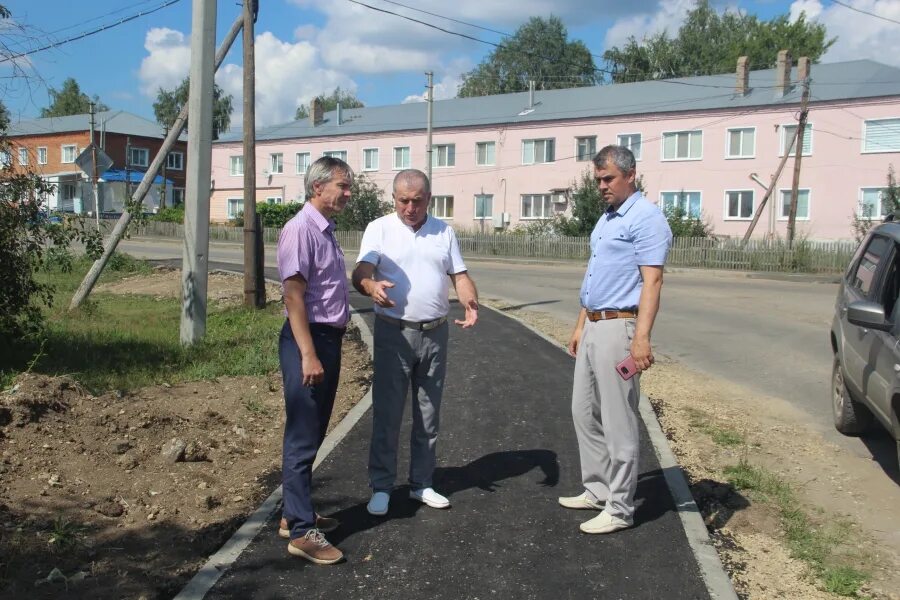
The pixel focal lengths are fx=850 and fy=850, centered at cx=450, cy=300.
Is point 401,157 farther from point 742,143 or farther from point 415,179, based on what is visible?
point 415,179

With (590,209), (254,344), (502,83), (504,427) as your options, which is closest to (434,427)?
(504,427)

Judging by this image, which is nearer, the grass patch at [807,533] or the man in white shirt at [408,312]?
the grass patch at [807,533]

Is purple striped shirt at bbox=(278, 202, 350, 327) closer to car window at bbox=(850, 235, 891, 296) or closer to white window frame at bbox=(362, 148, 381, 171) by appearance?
car window at bbox=(850, 235, 891, 296)

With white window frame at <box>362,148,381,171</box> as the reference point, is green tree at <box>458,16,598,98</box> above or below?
above

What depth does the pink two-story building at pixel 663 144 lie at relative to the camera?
38.9 metres

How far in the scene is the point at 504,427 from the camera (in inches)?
269

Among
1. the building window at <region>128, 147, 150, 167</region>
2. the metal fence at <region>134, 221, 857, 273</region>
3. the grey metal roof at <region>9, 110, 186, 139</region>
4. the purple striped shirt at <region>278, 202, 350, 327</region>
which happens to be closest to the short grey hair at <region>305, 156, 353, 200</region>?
the purple striped shirt at <region>278, 202, 350, 327</region>

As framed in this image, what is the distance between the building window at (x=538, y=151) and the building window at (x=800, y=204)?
491 inches

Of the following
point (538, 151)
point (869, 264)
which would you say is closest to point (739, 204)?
point (538, 151)

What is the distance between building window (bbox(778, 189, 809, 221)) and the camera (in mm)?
39969

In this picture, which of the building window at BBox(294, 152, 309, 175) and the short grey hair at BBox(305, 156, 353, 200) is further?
the building window at BBox(294, 152, 309, 175)

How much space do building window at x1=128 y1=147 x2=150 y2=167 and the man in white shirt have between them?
2737 inches

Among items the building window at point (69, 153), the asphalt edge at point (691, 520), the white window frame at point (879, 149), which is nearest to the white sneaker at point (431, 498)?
the asphalt edge at point (691, 520)

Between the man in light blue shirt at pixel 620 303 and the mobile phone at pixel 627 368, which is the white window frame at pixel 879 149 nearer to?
the man in light blue shirt at pixel 620 303
